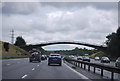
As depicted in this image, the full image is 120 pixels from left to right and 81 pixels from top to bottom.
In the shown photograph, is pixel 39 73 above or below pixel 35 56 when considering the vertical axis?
above

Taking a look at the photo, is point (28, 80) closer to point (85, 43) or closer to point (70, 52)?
point (85, 43)

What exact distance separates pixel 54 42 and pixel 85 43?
14.1 meters

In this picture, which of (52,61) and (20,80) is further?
(52,61)

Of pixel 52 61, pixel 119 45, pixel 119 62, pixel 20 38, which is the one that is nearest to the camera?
pixel 119 62

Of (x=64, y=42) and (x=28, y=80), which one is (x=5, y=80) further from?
(x=64, y=42)

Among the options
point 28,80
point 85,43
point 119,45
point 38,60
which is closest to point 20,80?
point 28,80

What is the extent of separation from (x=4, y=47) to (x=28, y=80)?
88.3 m

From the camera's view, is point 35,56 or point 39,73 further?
point 35,56

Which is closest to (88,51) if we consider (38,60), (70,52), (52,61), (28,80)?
(70,52)

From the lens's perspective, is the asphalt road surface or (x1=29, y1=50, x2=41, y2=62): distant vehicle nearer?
the asphalt road surface

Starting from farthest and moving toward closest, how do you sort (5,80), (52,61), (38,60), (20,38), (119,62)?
(20,38)
(38,60)
(52,61)
(119,62)
(5,80)

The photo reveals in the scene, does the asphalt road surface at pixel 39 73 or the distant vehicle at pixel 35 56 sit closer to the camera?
the asphalt road surface at pixel 39 73

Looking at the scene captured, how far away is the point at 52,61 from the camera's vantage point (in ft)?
131

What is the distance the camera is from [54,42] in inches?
4988
